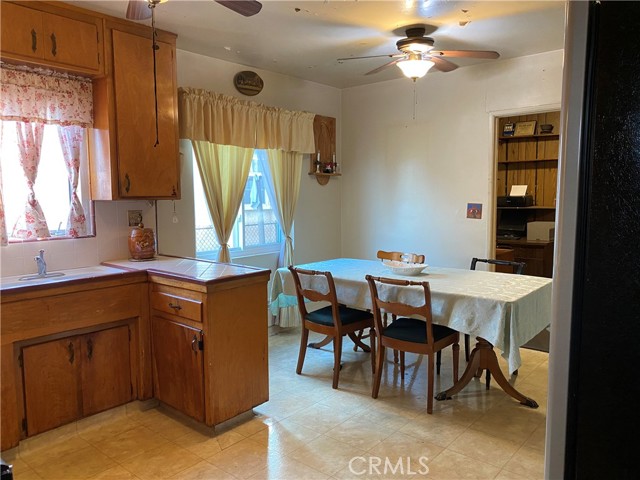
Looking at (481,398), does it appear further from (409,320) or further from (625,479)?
(625,479)

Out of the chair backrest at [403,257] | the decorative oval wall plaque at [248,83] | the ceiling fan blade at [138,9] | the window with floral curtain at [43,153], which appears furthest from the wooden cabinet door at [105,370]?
the decorative oval wall plaque at [248,83]

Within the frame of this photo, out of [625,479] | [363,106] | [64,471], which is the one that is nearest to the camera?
[625,479]

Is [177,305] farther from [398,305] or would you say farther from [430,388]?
[430,388]

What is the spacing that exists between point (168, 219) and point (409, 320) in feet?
6.45

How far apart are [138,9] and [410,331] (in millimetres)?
2356

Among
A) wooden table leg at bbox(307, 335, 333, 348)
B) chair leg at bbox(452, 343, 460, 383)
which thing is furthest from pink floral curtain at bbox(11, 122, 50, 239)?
chair leg at bbox(452, 343, 460, 383)

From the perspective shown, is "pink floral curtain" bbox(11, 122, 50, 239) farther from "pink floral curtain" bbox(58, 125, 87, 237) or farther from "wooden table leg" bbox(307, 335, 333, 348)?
"wooden table leg" bbox(307, 335, 333, 348)

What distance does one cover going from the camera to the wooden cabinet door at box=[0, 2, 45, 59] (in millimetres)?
2434

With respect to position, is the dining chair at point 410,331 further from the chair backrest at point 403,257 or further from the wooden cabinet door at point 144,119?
the wooden cabinet door at point 144,119

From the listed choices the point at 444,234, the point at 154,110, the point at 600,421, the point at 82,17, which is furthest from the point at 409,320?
the point at 82,17

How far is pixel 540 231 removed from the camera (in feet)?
18.6

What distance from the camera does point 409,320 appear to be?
3.20 metres

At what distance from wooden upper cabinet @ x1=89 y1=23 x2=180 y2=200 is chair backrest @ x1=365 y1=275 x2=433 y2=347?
1588 mm

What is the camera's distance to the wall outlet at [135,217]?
3316 mm
